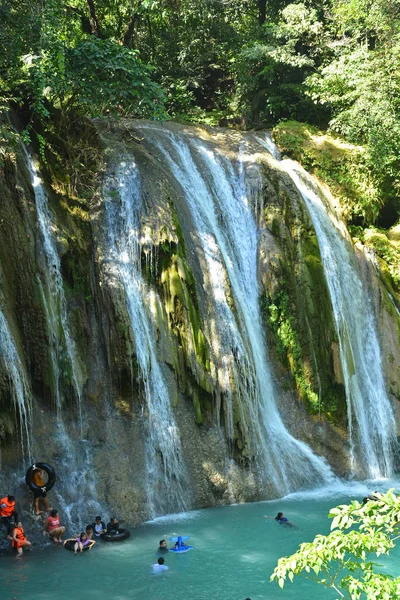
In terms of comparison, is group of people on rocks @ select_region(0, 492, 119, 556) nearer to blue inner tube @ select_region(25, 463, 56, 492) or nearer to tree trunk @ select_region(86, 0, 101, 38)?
blue inner tube @ select_region(25, 463, 56, 492)

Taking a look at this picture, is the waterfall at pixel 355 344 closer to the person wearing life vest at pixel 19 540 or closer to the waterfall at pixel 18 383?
the waterfall at pixel 18 383

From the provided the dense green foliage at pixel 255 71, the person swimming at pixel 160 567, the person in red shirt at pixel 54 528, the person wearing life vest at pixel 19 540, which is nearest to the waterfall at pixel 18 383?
the person in red shirt at pixel 54 528

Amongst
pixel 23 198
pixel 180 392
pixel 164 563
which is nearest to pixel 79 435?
pixel 180 392

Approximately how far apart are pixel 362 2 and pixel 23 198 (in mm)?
15769

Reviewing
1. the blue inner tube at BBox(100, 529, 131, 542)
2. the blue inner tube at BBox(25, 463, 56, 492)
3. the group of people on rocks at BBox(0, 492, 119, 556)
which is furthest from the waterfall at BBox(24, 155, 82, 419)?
the blue inner tube at BBox(100, 529, 131, 542)

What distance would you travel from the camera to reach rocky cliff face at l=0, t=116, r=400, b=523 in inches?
508

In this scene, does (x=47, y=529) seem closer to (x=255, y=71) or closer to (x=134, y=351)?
(x=134, y=351)

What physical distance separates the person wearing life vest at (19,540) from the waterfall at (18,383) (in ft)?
4.77

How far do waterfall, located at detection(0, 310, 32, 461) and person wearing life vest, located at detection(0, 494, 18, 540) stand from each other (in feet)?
3.44

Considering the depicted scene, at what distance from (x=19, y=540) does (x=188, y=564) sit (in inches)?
114

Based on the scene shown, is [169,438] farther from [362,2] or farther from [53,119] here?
[362,2]

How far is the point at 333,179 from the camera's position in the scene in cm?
2198

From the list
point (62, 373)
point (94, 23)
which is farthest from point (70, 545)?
point (94, 23)

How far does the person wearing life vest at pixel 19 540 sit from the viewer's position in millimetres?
11008
